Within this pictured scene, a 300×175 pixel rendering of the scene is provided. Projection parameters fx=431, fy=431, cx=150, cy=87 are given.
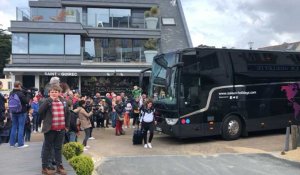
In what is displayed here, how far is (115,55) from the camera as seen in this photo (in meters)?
33.7

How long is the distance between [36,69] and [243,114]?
1825 cm

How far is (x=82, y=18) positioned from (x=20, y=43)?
17.9 ft

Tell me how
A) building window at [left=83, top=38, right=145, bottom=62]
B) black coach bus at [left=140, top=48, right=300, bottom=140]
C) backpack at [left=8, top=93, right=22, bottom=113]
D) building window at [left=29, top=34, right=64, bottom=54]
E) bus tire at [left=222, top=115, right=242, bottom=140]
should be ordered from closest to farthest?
backpack at [left=8, top=93, right=22, bottom=113] → black coach bus at [left=140, top=48, right=300, bottom=140] → bus tire at [left=222, top=115, right=242, bottom=140] → building window at [left=29, top=34, right=64, bottom=54] → building window at [left=83, top=38, right=145, bottom=62]

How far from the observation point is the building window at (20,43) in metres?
31.4

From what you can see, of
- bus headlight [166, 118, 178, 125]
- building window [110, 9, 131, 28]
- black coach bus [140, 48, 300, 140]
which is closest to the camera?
bus headlight [166, 118, 178, 125]

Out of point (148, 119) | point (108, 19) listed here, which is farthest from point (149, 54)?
point (148, 119)

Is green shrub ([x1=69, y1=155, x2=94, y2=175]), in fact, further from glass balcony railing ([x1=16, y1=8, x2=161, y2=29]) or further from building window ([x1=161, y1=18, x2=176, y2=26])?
building window ([x1=161, y1=18, x2=176, y2=26])

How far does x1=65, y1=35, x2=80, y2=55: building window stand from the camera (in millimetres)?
32250

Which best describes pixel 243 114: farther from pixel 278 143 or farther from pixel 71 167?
pixel 71 167

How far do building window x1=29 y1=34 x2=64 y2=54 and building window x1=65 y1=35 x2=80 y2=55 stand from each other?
0.37 m

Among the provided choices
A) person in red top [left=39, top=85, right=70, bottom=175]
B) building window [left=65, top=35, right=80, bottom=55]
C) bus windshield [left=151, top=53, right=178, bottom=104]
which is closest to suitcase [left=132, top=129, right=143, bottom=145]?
bus windshield [left=151, top=53, right=178, bottom=104]

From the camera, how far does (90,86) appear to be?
32.7 m

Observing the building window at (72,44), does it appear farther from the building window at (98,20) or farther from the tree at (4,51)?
the tree at (4,51)

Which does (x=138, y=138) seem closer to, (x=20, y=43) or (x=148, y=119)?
(x=148, y=119)
